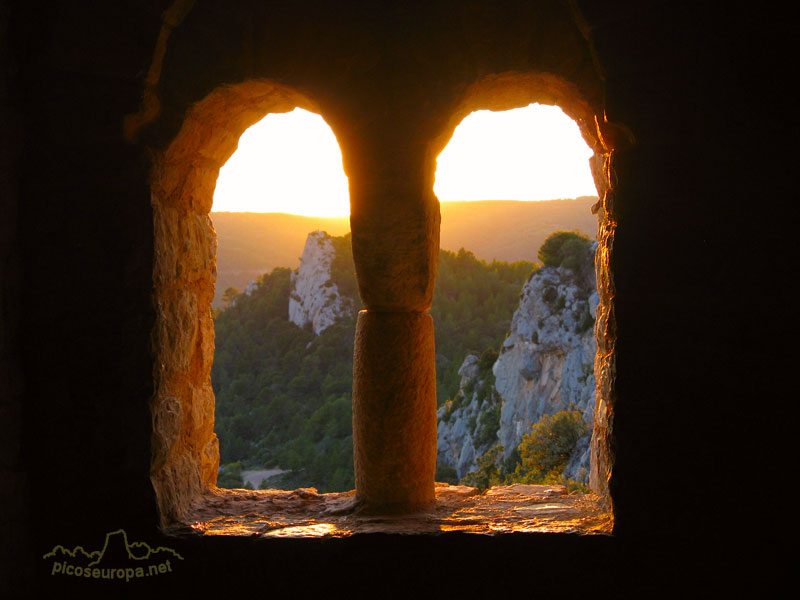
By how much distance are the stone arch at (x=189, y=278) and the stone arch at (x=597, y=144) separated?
68cm

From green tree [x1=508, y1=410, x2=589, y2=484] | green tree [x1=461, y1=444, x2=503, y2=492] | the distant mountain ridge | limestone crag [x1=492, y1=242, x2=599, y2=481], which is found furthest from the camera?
the distant mountain ridge

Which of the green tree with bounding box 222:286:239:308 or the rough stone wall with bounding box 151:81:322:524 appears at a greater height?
the green tree with bounding box 222:286:239:308

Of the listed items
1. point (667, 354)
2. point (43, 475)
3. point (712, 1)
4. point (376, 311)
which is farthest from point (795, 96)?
point (43, 475)

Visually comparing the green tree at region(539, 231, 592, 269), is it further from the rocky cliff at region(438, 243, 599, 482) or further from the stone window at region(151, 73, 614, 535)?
the stone window at region(151, 73, 614, 535)

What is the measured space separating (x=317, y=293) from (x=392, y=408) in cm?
1762

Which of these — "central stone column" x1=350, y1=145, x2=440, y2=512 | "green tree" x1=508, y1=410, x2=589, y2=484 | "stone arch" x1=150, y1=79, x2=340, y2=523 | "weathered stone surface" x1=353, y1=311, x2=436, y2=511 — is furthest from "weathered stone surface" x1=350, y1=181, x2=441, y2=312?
"green tree" x1=508, y1=410, x2=589, y2=484

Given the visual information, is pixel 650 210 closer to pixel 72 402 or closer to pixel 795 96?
pixel 795 96

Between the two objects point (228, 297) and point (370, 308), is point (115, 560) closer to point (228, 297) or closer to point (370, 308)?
point (370, 308)

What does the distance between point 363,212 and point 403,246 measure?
23cm

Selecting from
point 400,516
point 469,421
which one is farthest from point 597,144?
point 469,421

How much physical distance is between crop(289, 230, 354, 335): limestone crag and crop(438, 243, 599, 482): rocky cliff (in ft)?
20.3

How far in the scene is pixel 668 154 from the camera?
2512mm

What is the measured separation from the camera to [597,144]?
2.98 meters

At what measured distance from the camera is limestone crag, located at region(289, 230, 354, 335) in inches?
786
